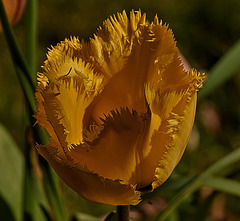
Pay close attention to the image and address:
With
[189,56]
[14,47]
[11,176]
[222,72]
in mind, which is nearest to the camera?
[14,47]

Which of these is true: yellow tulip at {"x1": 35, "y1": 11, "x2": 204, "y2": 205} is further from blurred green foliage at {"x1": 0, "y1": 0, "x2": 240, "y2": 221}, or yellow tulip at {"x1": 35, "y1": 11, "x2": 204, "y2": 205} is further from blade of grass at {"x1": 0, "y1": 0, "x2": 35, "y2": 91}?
blurred green foliage at {"x1": 0, "y1": 0, "x2": 240, "y2": 221}

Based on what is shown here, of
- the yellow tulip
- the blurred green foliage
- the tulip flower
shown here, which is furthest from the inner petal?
the blurred green foliage

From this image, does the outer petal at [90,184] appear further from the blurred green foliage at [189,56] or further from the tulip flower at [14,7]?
the blurred green foliage at [189,56]

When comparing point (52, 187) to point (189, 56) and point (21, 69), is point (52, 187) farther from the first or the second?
point (189, 56)

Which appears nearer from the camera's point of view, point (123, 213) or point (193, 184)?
point (123, 213)

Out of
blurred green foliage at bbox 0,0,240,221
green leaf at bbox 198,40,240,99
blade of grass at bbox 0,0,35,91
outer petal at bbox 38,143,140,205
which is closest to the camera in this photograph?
outer petal at bbox 38,143,140,205

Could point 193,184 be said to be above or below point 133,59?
below

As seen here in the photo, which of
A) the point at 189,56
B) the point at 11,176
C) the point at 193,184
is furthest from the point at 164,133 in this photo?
the point at 189,56
